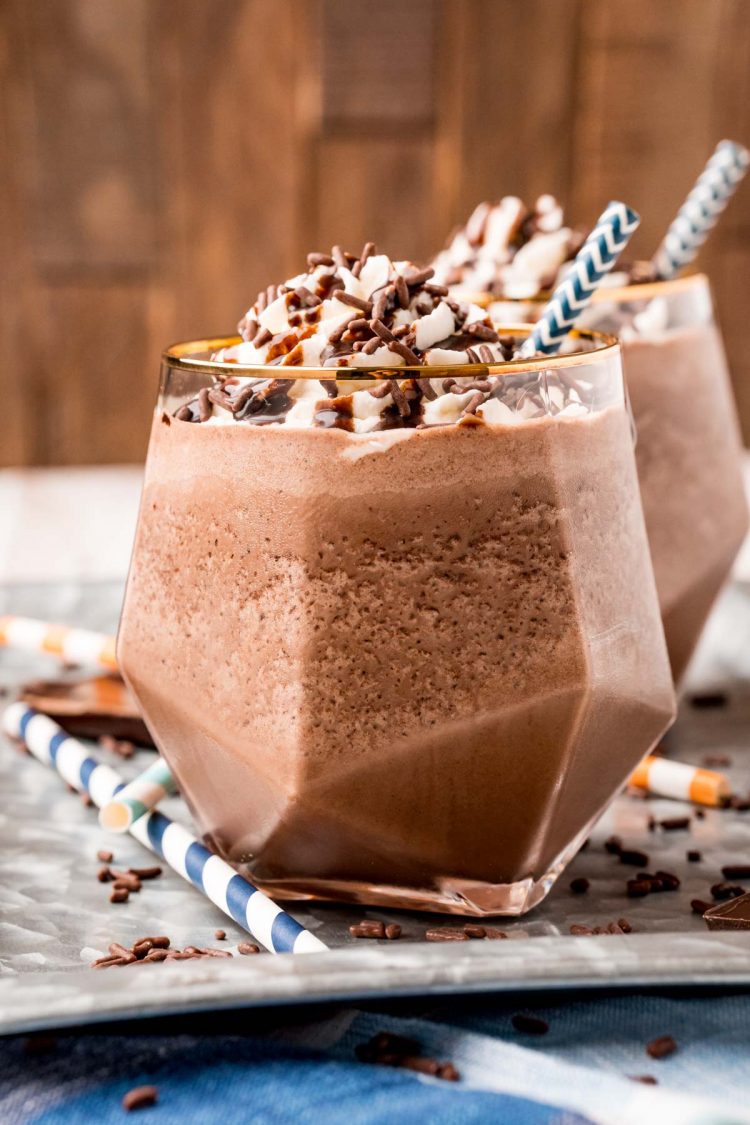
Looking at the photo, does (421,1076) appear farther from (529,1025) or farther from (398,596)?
(398,596)

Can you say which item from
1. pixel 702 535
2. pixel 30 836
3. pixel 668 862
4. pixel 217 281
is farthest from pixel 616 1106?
pixel 217 281

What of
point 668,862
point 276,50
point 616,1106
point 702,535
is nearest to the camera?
point 616,1106

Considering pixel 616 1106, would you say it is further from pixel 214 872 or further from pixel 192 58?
pixel 192 58

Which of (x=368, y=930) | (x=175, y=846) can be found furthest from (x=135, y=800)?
(x=368, y=930)

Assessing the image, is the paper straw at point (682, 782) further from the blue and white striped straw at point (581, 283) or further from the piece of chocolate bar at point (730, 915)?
the blue and white striped straw at point (581, 283)

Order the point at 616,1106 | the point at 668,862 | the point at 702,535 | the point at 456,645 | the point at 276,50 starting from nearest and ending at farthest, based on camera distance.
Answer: the point at 616,1106 → the point at 456,645 → the point at 668,862 → the point at 702,535 → the point at 276,50

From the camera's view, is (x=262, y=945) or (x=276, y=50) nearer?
(x=262, y=945)

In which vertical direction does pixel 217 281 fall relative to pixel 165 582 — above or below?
below
